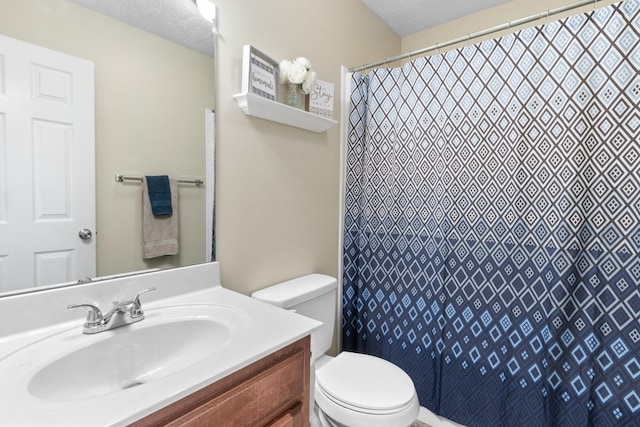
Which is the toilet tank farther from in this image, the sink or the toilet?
the sink

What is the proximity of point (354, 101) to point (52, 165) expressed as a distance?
4.79 ft

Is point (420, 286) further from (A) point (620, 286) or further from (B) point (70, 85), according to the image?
(B) point (70, 85)

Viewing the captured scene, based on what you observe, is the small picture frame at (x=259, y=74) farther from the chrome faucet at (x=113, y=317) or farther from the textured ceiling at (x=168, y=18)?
the chrome faucet at (x=113, y=317)

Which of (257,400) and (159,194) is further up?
(159,194)

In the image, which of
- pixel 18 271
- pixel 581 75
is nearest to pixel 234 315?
pixel 18 271

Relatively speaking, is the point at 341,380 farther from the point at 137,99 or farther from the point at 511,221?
the point at 137,99

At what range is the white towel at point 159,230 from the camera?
1101 millimetres

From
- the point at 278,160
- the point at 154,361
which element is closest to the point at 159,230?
the point at 154,361

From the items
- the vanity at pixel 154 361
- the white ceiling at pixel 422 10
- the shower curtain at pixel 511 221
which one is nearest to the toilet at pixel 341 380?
the vanity at pixel 154 361

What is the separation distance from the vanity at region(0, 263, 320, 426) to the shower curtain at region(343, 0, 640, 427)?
95 centimetres

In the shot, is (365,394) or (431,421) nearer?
(365,394)

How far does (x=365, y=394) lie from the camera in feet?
4.10

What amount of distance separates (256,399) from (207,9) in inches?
52.5

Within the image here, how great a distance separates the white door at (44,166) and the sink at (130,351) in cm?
21
